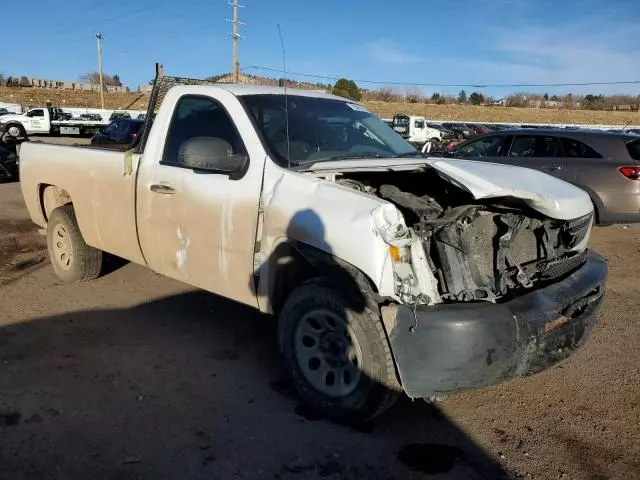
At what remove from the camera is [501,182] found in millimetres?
3344

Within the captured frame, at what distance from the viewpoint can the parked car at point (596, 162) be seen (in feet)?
25.8

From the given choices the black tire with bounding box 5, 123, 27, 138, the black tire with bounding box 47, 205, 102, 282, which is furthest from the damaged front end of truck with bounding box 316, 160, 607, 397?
the black tire with bounding box 5, 123, 27, 138

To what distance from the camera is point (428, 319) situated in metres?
2.82

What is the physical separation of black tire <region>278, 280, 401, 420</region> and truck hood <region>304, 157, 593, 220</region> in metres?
0.86

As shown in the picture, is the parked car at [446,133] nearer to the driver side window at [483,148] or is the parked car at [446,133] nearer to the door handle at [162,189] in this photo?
the driver side window at [483,148]

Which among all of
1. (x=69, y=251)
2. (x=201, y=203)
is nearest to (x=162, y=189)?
(x=201, y=203)

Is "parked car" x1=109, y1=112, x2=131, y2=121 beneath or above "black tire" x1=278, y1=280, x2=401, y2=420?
above

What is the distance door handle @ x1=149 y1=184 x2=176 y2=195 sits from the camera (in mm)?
4086

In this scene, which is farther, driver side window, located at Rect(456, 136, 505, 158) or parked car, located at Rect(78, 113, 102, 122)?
parked car, located at Rect(78, 113, 102, 122)

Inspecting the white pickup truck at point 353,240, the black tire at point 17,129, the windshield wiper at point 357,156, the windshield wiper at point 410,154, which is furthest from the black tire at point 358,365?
the black tire at point 17,129

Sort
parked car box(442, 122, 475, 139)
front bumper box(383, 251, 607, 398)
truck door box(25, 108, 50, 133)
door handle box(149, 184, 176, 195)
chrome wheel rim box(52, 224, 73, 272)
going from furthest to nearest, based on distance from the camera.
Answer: truck door box(25, 108, 50, 133), parked car box(442, 122, 475, 139), chrome wheel rim box(52, 224, 73, 272), door handle box(149, 184, 176, 195), front bumper box(383, 251, 607, 398)

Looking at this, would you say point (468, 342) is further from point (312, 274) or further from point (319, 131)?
point (319, 131)

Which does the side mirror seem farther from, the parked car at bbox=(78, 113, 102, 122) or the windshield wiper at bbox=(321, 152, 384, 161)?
the parked car at bbox=(78, 113, 102, 122)

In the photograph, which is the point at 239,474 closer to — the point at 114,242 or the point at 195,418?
the point at 195,418
